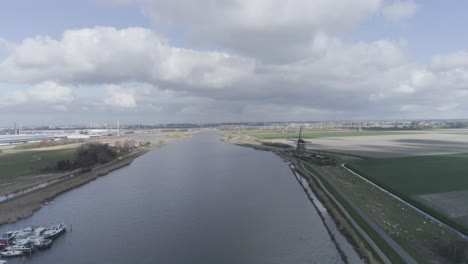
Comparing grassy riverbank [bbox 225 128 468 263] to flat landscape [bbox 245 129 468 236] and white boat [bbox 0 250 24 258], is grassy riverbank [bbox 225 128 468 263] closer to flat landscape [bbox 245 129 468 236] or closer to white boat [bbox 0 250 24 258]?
flat landscape [bbox 245 129 468 236]

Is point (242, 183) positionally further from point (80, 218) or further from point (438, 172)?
point (438, 172)

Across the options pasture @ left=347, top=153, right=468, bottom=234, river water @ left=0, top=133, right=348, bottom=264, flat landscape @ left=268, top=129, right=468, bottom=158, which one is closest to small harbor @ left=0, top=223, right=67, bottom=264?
river water @ left=0, top=133, right=348, bottom=264

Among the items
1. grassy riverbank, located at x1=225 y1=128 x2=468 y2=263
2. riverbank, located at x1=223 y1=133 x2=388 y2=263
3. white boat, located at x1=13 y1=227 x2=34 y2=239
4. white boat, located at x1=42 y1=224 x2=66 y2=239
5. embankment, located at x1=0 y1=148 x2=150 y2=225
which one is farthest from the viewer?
embankment, located at x1=0 y1=148 x2=150 y2=225

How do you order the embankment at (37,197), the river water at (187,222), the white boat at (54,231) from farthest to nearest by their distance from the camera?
the embankment at (37,197), the white boat at (54,231), the river water at (187,222)

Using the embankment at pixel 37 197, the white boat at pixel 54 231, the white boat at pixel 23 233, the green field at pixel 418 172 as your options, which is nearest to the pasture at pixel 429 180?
the green field at pixel 418 172

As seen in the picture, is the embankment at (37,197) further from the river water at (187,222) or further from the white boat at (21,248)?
the white boat at (21,248)
